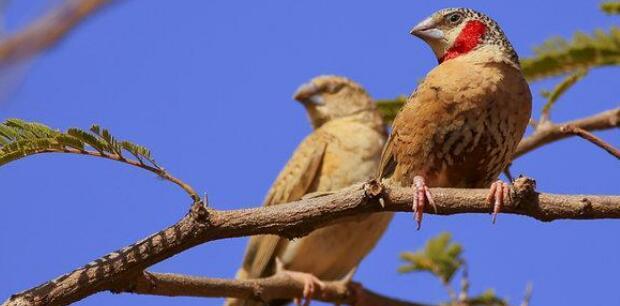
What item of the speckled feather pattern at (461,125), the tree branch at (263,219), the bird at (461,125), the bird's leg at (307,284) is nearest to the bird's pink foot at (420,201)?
the tree branch at (263,219)

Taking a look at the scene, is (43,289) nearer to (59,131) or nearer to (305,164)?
(59,131)

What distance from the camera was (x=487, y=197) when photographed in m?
3.54

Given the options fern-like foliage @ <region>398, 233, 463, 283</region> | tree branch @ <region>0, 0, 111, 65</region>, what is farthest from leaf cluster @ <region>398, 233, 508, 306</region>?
tree branch @ <region>0, 0, 111, 65</region>

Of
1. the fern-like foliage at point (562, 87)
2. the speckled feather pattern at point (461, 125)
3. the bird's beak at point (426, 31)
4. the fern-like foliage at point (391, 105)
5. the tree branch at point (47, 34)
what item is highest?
the fern-like foliage at point (391, 105)

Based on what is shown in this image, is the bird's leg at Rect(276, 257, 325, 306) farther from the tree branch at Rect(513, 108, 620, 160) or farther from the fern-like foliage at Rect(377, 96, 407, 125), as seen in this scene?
the tree branch at Rect(513, 108, 620, 160)

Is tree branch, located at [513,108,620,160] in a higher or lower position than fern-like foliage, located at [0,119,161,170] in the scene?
higher

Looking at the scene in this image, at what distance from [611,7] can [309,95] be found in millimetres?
4644

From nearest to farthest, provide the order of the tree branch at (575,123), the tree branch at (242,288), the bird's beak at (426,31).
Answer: the tree branch at (242,288)
the bird's beak at (426,31)
the tree branch at (575,123)

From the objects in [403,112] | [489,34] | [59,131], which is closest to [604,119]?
[489,34]

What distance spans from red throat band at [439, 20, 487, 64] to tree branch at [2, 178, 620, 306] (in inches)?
65.3

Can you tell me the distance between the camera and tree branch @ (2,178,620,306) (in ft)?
10.8

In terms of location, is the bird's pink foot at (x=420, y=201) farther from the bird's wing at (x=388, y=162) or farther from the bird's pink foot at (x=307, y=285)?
the bird's pink foot at (x=307, y=285)

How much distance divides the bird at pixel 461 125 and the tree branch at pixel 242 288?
1.03 m

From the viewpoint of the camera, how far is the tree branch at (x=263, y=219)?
10.8 feet
